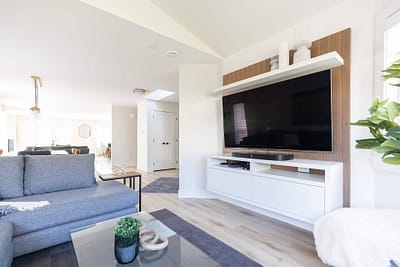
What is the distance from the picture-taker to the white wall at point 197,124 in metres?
3.39

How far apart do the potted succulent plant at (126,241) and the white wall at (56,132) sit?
11222 mm

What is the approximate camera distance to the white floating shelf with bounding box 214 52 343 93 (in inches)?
74.0

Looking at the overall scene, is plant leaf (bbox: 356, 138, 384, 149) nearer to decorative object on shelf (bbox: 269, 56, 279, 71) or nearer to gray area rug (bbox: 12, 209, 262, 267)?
gray area rug (bbox: 12, 209, 262, 267)

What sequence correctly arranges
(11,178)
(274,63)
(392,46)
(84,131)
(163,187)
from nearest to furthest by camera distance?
(392,46), (11,178), (274,63), (163,187), (84,131)

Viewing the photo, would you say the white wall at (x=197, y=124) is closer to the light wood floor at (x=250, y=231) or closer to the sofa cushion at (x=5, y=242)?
the light wood floor at (x=250, y=231)

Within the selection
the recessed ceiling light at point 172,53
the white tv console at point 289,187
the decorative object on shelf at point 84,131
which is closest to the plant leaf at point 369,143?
the white tv console at point 289,187

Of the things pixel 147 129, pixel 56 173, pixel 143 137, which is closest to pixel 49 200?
pixel 56 173

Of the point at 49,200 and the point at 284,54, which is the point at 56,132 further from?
the point at 284,54

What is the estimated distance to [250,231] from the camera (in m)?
2.14

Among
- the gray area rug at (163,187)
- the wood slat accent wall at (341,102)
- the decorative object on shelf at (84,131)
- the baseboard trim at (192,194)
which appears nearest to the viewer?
the wood slat accent wall at (341,102)

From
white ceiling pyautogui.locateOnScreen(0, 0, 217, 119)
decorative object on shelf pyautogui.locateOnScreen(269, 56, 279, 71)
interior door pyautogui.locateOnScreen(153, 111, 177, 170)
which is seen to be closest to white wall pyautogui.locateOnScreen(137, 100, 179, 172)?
interior door pyautogui.locateOnScreen(153, 111, 177, 170)

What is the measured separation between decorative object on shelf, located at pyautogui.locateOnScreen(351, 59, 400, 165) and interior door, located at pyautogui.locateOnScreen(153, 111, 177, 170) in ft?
18.3

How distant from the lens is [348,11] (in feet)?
6.49

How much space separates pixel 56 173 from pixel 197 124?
6.76ft
